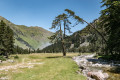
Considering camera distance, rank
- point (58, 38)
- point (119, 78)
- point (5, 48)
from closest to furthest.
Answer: point (119, 78), point (58, 38), point (5, 48)

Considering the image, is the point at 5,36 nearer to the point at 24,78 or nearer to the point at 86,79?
the point at 24,78

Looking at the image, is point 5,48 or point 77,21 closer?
point 77,21

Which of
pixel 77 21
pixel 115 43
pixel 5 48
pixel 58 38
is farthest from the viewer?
pixel 5 48

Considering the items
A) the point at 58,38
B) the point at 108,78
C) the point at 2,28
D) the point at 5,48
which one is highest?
the point at 2,28

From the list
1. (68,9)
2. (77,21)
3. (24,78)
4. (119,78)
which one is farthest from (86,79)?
(68,9)

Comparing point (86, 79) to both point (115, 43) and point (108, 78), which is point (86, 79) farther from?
point (115, 43)

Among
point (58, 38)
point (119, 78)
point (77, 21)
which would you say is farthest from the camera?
point (58, 38)

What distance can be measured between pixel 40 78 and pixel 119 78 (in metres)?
7.67

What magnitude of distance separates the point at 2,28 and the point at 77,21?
116 ft

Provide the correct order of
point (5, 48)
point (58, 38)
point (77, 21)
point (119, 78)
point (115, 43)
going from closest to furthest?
point (119, 78) < point (115, 43) < point (77, 21) < point (58, 38) < point (5, 48)

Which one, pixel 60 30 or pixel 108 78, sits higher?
pixel 60 30

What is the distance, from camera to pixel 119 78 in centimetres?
911

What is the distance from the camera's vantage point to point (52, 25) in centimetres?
3509

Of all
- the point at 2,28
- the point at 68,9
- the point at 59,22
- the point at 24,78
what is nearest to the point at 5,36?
the point at 2,28
